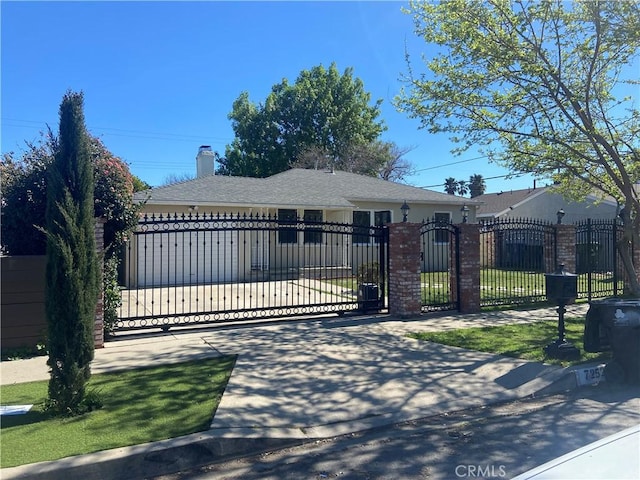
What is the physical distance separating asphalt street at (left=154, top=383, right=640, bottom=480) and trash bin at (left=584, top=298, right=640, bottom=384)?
2.72 ft

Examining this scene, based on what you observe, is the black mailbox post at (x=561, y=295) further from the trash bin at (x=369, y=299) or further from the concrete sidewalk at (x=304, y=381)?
the trash bin at (x=369, y=299)

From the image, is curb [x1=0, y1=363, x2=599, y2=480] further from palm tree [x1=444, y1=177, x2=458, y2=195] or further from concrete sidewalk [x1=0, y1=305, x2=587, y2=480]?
palm tree [x1=444, y1=177, x2=458, y2=195]

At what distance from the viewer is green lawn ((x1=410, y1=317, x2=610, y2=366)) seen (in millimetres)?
7449

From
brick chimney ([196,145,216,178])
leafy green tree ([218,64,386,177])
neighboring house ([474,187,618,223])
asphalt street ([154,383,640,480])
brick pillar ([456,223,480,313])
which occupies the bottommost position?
asphalt street ([154,383,640,480])

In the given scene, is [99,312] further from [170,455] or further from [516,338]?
[516,338]

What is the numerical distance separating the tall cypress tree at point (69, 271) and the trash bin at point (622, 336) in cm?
664

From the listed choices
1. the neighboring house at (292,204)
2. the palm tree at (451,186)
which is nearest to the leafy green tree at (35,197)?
the neighboring house at (292,204)

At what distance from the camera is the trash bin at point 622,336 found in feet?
20.5

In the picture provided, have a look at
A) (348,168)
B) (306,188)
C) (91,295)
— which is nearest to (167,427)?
(91,295)

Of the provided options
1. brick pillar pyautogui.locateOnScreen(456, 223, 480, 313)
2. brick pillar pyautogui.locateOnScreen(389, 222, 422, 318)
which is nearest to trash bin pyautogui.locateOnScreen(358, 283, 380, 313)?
brick pillar pyautogui.locateOnScreen(389, 222, 422, 318)

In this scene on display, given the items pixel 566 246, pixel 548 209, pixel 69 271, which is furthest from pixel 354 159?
pixel 69 271

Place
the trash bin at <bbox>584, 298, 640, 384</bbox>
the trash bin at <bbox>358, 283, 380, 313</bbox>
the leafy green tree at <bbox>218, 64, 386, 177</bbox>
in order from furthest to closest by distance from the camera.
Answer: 1. the leafy green tree at <bbox>218, 64, 386, 177</bbox>
2. the trash bin at <bbox>358, 283, 380, 313</bbox>
3. the trash bin at <bbox>584, 298, 640, 384</bbox>

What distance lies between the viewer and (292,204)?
1859 centimetres

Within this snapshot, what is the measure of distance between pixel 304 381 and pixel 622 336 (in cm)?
434
